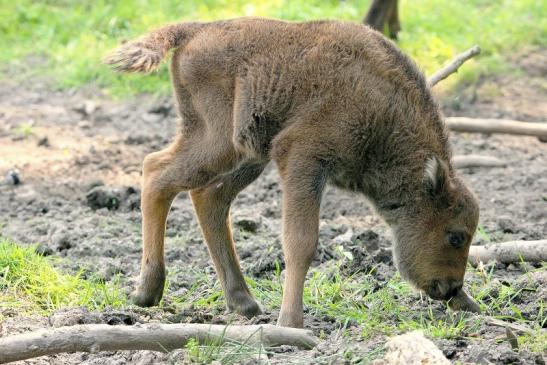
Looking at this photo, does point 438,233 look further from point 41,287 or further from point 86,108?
point 86,108

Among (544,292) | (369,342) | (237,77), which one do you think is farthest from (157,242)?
(544,292)

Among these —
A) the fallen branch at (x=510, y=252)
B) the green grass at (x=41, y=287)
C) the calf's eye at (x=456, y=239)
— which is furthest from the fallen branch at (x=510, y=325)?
the green grass at (x=41, y=287)

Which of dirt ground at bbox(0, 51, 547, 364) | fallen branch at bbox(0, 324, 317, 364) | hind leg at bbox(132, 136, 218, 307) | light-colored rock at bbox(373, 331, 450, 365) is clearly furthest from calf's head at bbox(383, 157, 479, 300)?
light-colored rock at bbox(373, 331, 450, 365)

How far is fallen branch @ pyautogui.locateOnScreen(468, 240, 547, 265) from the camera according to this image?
6.86m

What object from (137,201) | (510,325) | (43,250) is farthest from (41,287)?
(510,325)

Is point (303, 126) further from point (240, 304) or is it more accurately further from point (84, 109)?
point (84, 109)

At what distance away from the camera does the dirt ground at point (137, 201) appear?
6.04 m

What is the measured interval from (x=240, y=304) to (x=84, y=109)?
5.86 metres

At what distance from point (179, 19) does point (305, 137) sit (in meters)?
7.73

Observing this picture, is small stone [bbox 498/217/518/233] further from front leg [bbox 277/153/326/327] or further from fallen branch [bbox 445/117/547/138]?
front leg [bbox 277/153/326/327]

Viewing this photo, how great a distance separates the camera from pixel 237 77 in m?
6.29

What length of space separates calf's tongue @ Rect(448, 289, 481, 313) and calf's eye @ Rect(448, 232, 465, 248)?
296 mm

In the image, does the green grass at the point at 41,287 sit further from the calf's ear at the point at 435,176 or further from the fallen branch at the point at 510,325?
the fallen branch at the point at 510,325

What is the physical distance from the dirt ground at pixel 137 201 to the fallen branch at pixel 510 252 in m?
0.11
